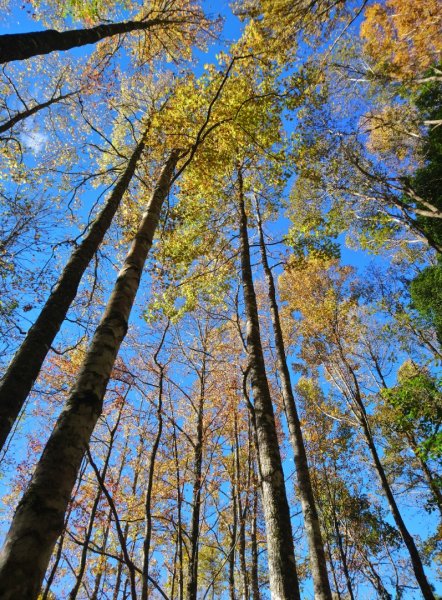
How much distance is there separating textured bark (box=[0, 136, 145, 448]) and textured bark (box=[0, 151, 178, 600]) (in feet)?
5.27

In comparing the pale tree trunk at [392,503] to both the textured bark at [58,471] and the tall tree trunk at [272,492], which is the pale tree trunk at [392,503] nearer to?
the tall tree trunk at [272,492]

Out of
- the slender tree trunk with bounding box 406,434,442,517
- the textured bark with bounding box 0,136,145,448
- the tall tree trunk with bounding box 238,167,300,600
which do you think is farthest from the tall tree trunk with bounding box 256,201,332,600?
the slender tree trunk with bounding box 406,434,442,517

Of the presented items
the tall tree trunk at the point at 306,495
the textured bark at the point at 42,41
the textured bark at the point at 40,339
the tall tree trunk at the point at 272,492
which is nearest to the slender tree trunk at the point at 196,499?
the tall tree trunk at the point at 272,492

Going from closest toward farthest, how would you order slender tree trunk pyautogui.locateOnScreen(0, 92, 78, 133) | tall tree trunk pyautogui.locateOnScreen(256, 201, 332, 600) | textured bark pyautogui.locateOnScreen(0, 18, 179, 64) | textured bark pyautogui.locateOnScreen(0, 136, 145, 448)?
textured bark pyautogui.locateOnScreen(0, 136, 145, 448), textured bark pyautogui.locateOnScreen(0, 18, 179, 64), tall tree trunk pyautogui.locateOnScreen(256, 201, 332, 600), slender tree trunk pyautogui.locateOnScreen(0, 92, 78, 133)

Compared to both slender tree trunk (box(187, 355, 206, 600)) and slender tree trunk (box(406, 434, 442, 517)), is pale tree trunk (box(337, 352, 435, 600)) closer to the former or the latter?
slender tree trunk (box(406, 434, 442, 517))

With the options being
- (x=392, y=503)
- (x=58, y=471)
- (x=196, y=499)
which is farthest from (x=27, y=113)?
(x=392, y=503)

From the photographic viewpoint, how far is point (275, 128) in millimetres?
6742

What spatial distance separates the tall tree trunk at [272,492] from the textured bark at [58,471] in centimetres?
270

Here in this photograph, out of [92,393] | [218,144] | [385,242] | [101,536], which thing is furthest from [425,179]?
→ [101,536]

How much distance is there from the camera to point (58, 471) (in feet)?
6.57

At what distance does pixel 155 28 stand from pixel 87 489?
545 inches

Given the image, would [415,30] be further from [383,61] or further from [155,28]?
[155,28]

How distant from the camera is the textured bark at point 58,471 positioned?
155 centimetres

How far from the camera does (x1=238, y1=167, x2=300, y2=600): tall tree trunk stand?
12.3 ft
